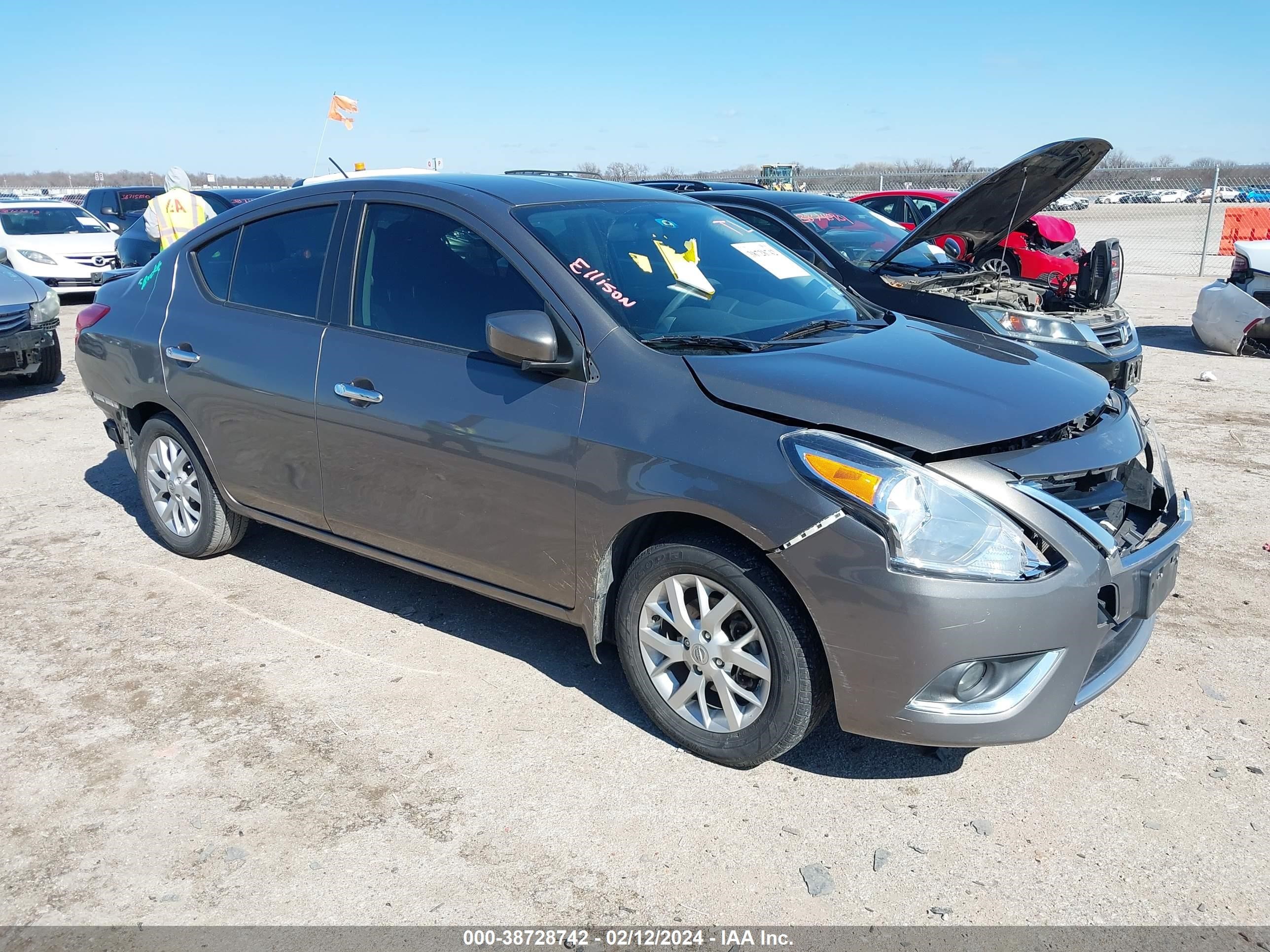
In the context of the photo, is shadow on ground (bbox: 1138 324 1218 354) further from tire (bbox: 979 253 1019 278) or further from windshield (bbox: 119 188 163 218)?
windshield (bbox: 119 188 163 218)

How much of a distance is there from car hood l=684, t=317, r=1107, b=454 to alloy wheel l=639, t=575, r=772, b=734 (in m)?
0.62

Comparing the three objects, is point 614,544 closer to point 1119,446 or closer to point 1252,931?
point 1119,446

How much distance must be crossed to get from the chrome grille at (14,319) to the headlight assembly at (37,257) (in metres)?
7.43

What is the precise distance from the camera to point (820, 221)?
26.4ft

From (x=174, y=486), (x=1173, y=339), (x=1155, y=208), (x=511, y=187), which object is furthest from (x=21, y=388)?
(x=1155, y=208)

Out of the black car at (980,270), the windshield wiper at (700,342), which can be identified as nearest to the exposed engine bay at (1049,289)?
the black car at (980,270)

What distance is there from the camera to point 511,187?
4.07 meters

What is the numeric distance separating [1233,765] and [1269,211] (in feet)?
72.1

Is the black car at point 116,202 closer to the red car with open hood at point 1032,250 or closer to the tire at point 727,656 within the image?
the red car with open hood at point 1032,250

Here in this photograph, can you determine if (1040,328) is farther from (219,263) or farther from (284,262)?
(219,263)

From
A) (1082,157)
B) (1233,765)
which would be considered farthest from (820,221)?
(1233,765)

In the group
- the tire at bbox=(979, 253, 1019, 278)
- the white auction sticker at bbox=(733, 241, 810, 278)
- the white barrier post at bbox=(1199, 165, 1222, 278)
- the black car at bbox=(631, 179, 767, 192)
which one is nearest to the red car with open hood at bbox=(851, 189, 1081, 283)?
the tire at bbox=(979, 253, 1019, 278)

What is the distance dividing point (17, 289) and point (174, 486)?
17.1ft

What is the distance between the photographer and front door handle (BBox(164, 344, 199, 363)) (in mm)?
4617
